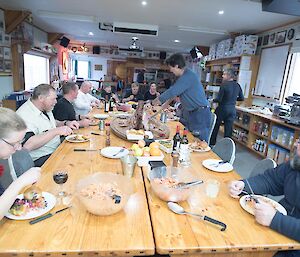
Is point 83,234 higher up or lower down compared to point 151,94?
lower down

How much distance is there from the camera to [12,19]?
4.71 meters

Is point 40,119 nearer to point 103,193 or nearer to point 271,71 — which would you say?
point 103,193

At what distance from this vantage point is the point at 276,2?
101 inches

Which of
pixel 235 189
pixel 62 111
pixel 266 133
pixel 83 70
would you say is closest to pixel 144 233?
pixel 235 189

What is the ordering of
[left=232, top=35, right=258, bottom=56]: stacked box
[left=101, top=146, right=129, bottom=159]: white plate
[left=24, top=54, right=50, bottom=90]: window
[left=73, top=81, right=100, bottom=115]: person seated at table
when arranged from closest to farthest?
1. [left=101, top=146, right=129, bottom=159]: white plate
2. [left=73, top=81, right=100, bottom=115]: person seated at table
3. [left=232, top=35, right=258, bottom=56]: stacked box
4. [left=24, top=54, right=50, bottom=90]: window

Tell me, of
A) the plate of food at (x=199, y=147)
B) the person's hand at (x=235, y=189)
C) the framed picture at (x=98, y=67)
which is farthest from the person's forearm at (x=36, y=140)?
the framed picture at (x=98, y=67)

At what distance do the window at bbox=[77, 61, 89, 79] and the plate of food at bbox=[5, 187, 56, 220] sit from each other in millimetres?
11687

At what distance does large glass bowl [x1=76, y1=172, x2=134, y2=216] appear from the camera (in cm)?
102

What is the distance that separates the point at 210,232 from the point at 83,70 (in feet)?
40.2

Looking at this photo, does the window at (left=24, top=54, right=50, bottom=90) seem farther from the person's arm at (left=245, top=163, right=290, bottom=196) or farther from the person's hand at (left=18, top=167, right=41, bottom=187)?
the person's arm at (left=245, top=163, right=290, bottom=196)

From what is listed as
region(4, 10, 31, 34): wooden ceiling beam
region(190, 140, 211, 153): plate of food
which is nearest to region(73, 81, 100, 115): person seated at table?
region(4, 10, 31, 34): wooden ceiling beam

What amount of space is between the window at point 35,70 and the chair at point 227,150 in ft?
18.9

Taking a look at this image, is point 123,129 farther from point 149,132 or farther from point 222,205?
point 222,205

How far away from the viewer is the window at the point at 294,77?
438 centimetres
